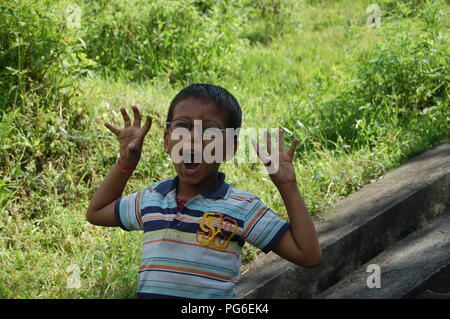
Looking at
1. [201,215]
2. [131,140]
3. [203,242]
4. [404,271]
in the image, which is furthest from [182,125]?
[404,271]

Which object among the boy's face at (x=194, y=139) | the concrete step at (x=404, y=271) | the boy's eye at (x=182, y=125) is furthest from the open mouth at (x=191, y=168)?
the concrete step at (x=404, y=271)

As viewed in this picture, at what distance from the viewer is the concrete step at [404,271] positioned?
3.56 metres

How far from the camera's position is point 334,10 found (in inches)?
361

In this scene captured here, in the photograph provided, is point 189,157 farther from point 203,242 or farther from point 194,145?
point 203,242

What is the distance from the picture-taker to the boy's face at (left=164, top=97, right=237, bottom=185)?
252 cm

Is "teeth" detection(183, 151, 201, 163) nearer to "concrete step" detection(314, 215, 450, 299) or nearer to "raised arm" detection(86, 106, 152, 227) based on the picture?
"raised arm" detection(86, 106, 152, 227)

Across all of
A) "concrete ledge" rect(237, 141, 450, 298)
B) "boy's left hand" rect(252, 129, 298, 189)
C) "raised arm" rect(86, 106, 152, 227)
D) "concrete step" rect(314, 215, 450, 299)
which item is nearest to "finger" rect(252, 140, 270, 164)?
"boy's left hand" rect(252, 129, 298, 189)

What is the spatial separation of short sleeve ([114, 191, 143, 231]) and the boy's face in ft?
0.71

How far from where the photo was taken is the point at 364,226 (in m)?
4.07

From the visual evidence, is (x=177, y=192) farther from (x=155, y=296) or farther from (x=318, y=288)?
(x=318, y=288)

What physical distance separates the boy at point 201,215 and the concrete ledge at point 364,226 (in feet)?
3.61

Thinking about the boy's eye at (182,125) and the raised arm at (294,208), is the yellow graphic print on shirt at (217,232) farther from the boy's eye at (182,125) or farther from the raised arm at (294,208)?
the boy's eye at (182,125)

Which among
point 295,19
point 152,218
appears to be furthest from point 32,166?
point 295,19

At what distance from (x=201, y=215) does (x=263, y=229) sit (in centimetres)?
23
